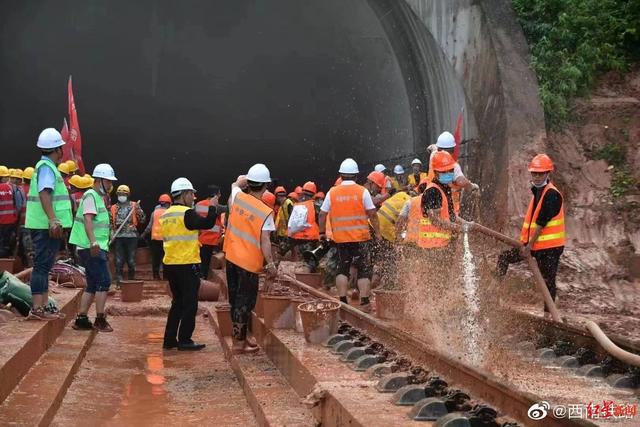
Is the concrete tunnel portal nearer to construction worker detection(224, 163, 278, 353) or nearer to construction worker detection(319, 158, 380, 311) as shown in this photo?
construction worker detection(319, 158, 380, 311)

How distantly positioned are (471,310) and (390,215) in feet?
12.8

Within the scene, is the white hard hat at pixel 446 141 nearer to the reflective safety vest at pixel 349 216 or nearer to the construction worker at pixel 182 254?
the reflective safety vest at pixel 349 216

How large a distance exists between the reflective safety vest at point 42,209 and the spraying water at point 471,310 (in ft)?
13.0

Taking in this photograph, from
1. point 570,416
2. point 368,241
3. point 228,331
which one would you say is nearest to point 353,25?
point 368,241

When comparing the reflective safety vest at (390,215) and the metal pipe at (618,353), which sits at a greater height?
the reflective safety vest at (390,215)

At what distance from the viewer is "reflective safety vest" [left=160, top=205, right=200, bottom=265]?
32.9 feet

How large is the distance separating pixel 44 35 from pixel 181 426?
1976cm

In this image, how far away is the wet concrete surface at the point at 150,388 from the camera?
715 cm

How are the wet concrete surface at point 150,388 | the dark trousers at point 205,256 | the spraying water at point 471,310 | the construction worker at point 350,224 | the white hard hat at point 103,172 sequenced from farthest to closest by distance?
the dark trousers at point 205,256
the construction worker at point 350,224
the white hard hat at point 103,172
the spraying water at point 471,310
the wet concrete surface at point 150,388


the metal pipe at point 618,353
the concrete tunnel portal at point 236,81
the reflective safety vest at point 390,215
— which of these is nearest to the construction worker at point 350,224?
the reflective safety vest at point 390,215

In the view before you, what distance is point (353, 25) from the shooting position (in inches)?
832

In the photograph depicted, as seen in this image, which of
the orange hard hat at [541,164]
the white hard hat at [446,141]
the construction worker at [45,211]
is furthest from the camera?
the white hard hat at [446,141]

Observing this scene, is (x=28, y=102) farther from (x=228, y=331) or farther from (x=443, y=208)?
(x=443, y=208)

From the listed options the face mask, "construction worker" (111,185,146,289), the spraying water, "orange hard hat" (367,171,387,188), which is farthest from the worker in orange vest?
"construction worker" (111,185,146,289)
